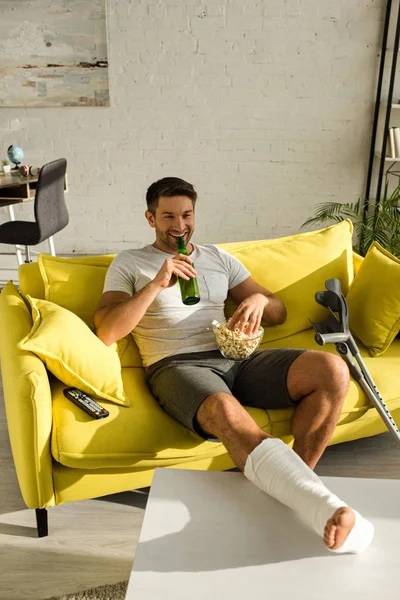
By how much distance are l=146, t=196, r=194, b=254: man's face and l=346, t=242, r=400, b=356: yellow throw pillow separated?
0.74 meters

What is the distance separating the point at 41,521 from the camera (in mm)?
1929

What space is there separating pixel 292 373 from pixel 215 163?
290cm

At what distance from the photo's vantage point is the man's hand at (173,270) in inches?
79.6

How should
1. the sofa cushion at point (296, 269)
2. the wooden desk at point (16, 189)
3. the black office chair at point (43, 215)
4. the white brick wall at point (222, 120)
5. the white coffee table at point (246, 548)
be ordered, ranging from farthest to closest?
the white brick wall at point (222, 120), the wooden desk at point (16, 189), the black office chair at point (43, 215), the sofa cushion at point (296, 269), the white coffee table at point (246, 548)

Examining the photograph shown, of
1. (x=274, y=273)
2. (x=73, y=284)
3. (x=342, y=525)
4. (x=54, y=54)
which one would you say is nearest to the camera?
(x=342, y=525)

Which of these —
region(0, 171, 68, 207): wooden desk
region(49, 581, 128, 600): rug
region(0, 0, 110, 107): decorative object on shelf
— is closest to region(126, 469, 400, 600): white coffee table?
region(49, 581, 128, 600): rug

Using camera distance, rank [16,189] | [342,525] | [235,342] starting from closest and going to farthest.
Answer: [342,525], [235,342], [16,189]

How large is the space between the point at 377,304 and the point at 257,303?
51 centimetres

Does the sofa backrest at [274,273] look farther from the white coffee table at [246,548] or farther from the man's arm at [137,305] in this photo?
the white coffee table at [246,548]

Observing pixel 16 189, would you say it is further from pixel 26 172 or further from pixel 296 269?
pixel 296 269

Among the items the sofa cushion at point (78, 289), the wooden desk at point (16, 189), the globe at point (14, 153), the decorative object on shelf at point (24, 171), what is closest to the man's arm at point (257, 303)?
the sofa cushion at point (78, 289)

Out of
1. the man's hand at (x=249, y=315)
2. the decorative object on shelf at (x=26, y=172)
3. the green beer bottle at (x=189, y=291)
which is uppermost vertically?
the decorative object on shelf at (x=26, y=172)

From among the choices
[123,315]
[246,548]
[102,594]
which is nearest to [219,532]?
[246,548]

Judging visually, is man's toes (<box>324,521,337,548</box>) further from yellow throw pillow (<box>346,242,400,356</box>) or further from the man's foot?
yellow throw pillow (<box>346,242,400,356</box>)
